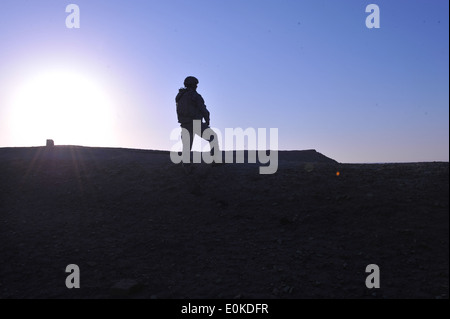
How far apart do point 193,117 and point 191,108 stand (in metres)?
0.22

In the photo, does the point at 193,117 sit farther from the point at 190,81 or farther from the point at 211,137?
the point at 190,81

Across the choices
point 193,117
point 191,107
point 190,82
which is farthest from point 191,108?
point 190,82

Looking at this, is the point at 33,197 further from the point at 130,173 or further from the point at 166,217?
the point at 166,217

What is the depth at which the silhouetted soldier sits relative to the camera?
28.6 feet

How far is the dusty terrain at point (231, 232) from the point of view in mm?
4512

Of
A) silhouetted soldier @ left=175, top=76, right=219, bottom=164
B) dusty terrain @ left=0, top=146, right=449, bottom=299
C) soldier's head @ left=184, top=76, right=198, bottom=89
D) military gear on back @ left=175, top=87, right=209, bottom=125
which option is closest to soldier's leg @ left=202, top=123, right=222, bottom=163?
silhouetted soldier @ left=175, top=76, right=219, bottom=164

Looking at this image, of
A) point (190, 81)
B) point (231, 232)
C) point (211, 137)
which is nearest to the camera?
point (231, 232)

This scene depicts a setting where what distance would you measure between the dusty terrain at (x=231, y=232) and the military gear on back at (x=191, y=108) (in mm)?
1229

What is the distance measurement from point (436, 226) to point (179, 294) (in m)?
3.87

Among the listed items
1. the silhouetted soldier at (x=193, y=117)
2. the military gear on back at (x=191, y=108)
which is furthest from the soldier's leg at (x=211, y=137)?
the military gear on back at (x=191, y=108)

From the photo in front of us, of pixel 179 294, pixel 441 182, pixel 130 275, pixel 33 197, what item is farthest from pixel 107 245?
pixel 441 182

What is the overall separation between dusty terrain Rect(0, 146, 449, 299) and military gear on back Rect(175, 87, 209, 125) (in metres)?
1.23

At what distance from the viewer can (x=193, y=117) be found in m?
8.76

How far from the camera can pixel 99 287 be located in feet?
15.1
